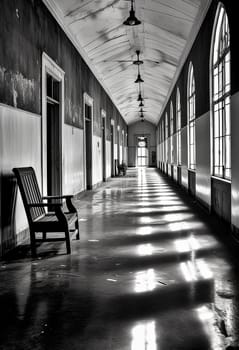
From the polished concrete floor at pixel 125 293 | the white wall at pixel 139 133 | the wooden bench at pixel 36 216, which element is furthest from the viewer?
the white wall at pixel 139 133

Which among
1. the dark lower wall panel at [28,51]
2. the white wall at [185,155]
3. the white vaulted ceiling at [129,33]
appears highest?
the white vaulted ceiling at [129,33]

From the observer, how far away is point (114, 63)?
15.4m

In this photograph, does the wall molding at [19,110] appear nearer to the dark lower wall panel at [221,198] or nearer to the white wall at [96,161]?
the dark lower wall panel at [221,198]

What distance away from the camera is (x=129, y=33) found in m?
12.2

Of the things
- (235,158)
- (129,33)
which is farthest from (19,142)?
(129,33)

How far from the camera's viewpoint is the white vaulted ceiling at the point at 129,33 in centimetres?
939

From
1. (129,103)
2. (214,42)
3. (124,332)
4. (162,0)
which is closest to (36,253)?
(124,332)

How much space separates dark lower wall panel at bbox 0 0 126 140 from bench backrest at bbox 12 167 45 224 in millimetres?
947

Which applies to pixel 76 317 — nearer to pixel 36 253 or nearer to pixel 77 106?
pixel 36 253

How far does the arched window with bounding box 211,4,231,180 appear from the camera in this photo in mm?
7445

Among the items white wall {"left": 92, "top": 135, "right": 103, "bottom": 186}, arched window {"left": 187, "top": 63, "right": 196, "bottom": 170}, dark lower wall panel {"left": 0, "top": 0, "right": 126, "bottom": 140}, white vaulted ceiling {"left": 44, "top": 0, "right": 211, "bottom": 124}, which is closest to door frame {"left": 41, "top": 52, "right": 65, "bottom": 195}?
dark lower wall panel {"left": 0, "top": 0, "right": 126, "bottom": 140}

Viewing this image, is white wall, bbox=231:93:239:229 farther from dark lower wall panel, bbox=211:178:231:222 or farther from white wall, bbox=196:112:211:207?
white wall, bbox=196:112:211:207

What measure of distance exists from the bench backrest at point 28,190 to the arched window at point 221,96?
3.40 m

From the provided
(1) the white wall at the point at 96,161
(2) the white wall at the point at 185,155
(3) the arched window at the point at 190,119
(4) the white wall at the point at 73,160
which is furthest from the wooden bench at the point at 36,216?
(1) the white wall at the point at 96,161
